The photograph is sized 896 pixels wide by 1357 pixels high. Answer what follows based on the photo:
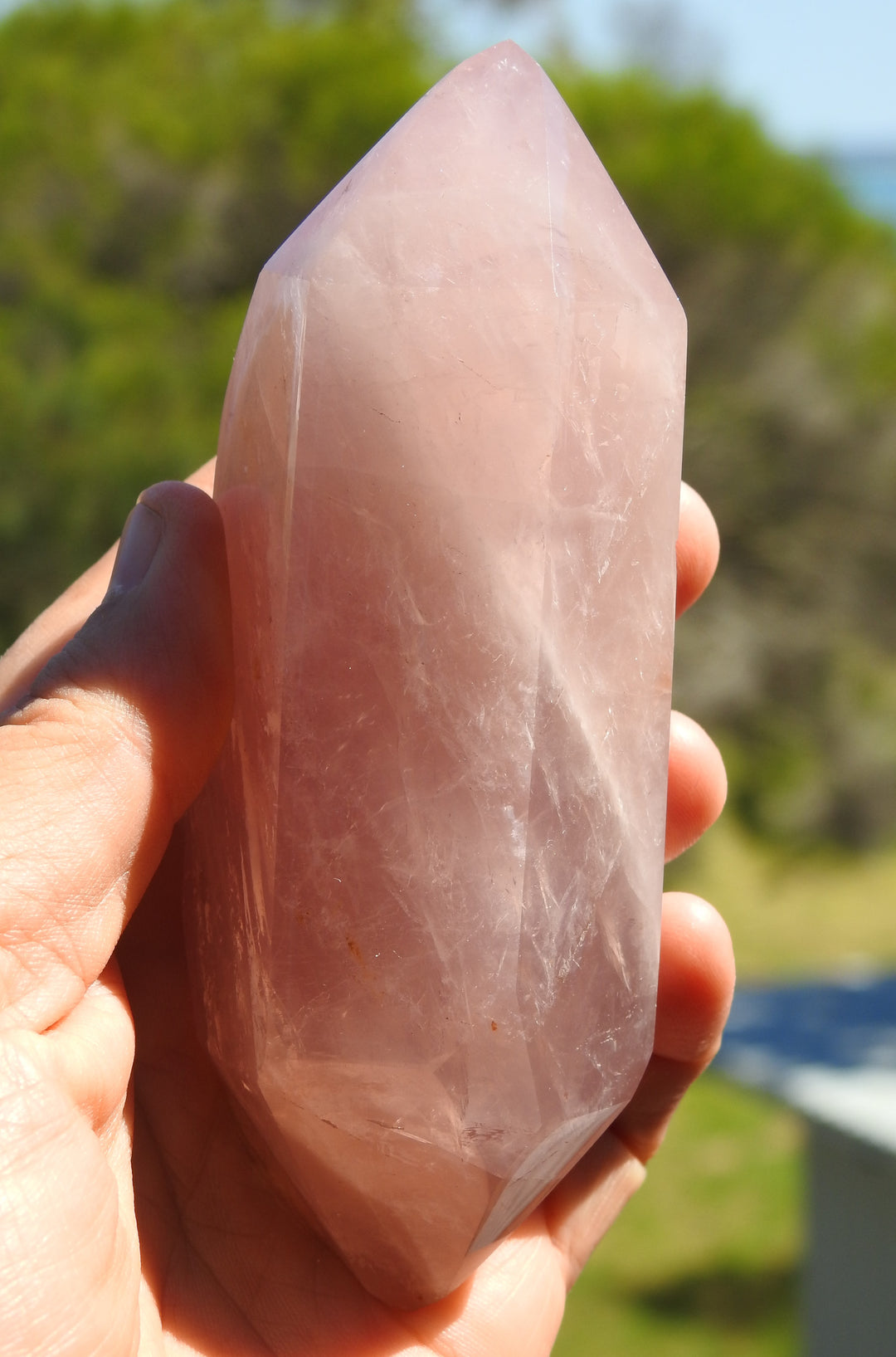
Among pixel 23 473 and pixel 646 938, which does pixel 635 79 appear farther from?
pixel 646 938

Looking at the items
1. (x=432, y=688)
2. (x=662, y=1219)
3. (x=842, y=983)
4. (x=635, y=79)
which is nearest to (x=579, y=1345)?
(x=662, y=1219)

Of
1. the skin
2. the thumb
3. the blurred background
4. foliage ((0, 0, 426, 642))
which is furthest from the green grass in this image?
the thumb

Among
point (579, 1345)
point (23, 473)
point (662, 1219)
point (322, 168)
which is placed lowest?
point (662, 1219)

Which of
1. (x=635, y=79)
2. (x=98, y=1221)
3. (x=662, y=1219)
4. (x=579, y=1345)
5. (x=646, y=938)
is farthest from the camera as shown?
(x=635, y=79)

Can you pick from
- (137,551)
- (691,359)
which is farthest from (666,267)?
(137,551)

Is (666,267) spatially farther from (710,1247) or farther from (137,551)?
(137,551)

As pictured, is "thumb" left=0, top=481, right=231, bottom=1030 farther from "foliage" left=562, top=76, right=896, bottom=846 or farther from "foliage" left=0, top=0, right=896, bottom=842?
"foliage" left=562, top=76, right=896, bottom=846
